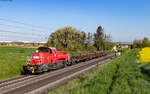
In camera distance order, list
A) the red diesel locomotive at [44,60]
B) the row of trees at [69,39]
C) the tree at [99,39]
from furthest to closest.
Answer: the tree at [99,39] < the row of trees at [69,39] < the red diesel locomotive at [44,60]

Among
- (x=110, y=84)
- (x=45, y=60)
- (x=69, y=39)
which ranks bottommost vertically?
(x=110, y=84)

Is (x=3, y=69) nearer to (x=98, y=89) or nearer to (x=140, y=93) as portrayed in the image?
(x=98, y=89)

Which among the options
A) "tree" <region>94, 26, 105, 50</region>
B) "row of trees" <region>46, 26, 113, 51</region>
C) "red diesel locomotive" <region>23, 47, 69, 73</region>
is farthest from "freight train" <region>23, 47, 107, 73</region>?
"tree" <region>94, 26, 105, 50</region>

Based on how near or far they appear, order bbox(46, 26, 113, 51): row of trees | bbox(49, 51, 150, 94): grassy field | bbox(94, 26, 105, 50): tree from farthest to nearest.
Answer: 1. bbox(94, 26, 105, 50): tree
2. bbox(46, 26, 113, 51): row of trees
3. bbox(49, 51, 150, 94): grassy field

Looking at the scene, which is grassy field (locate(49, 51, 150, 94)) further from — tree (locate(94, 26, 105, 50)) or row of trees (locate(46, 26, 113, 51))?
tree (locate(94, 26, 105, 50))

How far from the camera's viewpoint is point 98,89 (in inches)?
335

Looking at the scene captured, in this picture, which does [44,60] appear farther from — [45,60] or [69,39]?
[69,39]

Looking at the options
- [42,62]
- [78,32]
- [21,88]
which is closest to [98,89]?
[21,88]

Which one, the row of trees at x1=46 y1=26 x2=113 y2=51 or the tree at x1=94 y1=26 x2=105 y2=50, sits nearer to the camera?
the row of trees at x1=46 y1=26 x2=113 y2=51

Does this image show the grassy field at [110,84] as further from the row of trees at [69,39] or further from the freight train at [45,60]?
the row of trees at [69,39]

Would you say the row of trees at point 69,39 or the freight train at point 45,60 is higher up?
the row of trees at point 69,39

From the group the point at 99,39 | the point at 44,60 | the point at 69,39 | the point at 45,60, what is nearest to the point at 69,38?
the point at 69,39

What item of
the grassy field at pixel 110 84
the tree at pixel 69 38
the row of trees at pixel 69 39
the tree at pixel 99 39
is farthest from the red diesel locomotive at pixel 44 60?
the tree at pixel 99 39

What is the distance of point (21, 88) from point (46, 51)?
25.9 feet
